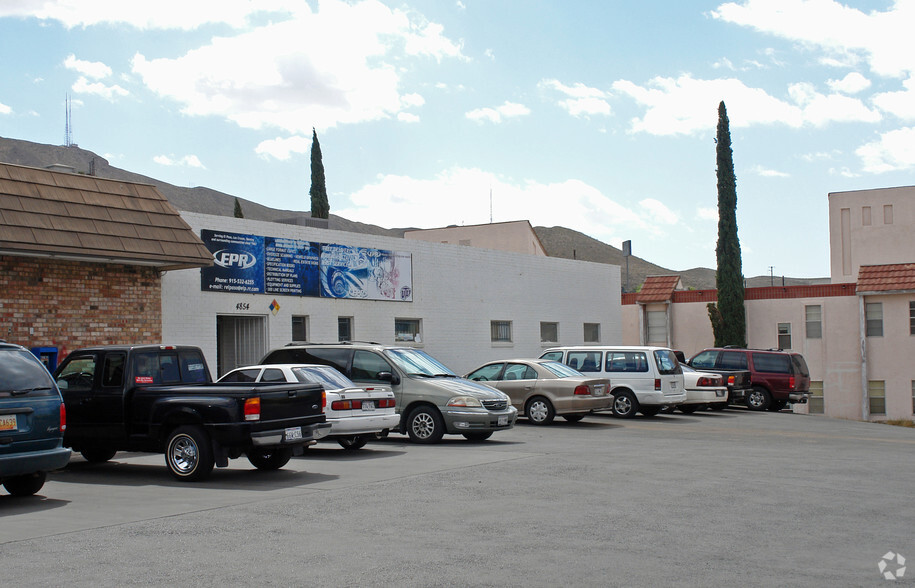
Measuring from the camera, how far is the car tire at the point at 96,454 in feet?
45.3

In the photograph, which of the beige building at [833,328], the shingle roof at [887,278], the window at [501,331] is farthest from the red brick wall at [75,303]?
the shingle roof at [887,278]

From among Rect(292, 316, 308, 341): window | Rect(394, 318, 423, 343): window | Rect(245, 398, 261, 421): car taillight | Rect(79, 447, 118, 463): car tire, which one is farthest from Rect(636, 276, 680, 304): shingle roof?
Rect(245, 398, 261, 421): car taillight

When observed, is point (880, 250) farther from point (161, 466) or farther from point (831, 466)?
point (161, 466)

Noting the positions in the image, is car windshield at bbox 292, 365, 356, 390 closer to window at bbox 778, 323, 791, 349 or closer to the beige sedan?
the beige sedan

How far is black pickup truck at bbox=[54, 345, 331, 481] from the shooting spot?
11852mm

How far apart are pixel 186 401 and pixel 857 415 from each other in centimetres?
3243

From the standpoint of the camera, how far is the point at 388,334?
26891mm

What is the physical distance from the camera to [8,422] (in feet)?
32.8

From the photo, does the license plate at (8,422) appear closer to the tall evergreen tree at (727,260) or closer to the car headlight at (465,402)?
the car headlight at (465,402)

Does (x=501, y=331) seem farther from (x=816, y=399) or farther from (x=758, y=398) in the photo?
(x=816, y=399)

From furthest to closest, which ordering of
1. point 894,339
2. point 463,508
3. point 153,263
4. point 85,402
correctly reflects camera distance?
point 894,339 → point 153,263 → point 85,402 → point 463,508

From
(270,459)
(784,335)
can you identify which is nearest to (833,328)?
(784,335)

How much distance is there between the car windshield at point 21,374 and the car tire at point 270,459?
11.0ft

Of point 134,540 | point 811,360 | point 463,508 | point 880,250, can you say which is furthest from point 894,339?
point 134,540
